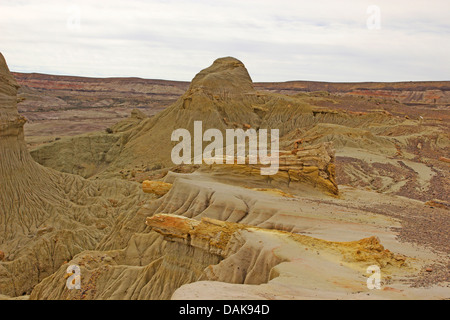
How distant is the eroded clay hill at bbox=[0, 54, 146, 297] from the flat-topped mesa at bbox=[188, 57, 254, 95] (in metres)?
21.7

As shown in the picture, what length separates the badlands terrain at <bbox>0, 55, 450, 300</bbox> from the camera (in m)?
11.1

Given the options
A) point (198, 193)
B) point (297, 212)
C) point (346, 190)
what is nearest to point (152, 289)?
point (198, 193)

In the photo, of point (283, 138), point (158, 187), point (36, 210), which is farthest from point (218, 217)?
point (283, 138)

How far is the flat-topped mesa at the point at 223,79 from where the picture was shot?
4816 centimetres

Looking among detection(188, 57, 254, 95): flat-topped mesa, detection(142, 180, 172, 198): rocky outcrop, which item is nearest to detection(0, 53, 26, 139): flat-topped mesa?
detection(142, 180, 172, 198): rocky outcrop

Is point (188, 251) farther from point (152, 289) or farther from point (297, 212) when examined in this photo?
point (297, 212)

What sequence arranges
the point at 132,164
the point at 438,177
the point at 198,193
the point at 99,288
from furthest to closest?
the point at 132,164
the point at 438,177
the point at 198,193
the point at 99,288

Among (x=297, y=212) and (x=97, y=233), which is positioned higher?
(x=297, y=212)

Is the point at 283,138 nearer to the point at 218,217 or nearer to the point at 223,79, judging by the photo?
the point at 223,79

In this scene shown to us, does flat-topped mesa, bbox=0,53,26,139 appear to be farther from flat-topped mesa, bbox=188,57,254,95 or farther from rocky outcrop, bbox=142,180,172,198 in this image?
flat-topped mesa, bbox=188,57,254,95

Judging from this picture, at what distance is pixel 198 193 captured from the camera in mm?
17031

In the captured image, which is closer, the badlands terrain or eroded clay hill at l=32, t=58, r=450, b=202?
the badlands terrain

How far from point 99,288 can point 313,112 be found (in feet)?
133

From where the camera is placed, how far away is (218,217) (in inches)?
625
